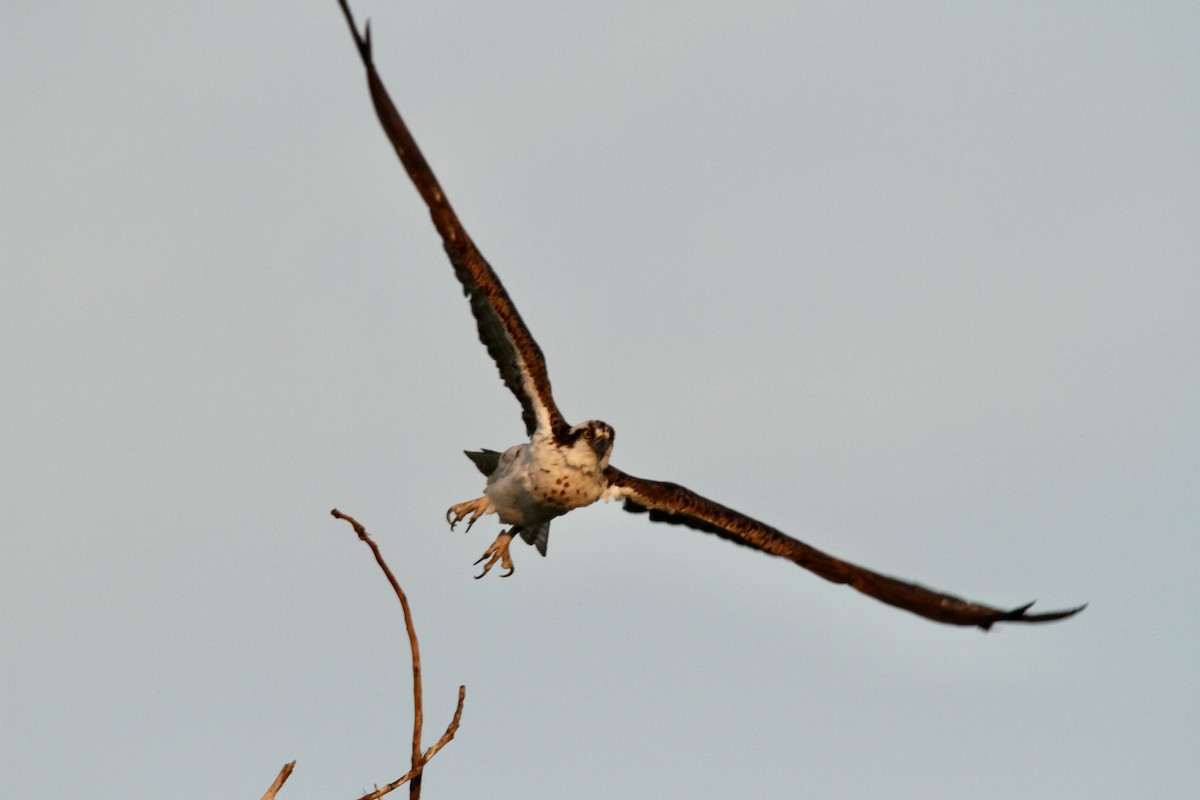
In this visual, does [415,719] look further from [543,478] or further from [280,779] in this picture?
[543,478]

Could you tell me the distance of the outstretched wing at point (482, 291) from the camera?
16094 mm

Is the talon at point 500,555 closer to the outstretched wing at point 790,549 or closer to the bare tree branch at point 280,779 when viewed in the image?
the outstretched wing at point 790,549

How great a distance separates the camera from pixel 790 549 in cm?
1936

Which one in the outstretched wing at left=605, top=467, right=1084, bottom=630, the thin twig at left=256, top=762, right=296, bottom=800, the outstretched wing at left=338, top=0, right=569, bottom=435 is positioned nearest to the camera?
the thin twig at left=256, top=762, right=296, bottom=800

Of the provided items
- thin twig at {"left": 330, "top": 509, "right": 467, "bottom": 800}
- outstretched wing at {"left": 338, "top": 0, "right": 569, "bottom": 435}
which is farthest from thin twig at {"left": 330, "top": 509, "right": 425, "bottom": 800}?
outstretched wing at {"left": 338, "top": 0, "right": 569, "bottom": 435}

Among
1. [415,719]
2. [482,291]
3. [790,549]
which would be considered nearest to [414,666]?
[415,719]

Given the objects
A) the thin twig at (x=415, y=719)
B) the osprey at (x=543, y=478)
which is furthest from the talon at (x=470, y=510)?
the thin twig at (x=415, y=719)

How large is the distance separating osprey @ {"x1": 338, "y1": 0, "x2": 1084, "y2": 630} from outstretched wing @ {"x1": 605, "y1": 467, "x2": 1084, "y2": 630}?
1 cm

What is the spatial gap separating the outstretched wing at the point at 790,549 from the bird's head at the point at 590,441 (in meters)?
0.57

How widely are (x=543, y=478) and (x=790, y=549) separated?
10.7ft

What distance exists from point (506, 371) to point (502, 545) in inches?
75.1

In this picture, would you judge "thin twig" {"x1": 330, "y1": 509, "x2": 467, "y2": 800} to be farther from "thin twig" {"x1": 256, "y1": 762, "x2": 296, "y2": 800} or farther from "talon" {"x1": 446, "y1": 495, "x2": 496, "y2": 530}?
"talon" {"x1": 446, "y1": 495, "x2": 496, "y2": 530}

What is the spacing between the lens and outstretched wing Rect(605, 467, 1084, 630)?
18.9m

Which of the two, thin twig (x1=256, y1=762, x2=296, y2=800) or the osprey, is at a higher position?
the osprey
